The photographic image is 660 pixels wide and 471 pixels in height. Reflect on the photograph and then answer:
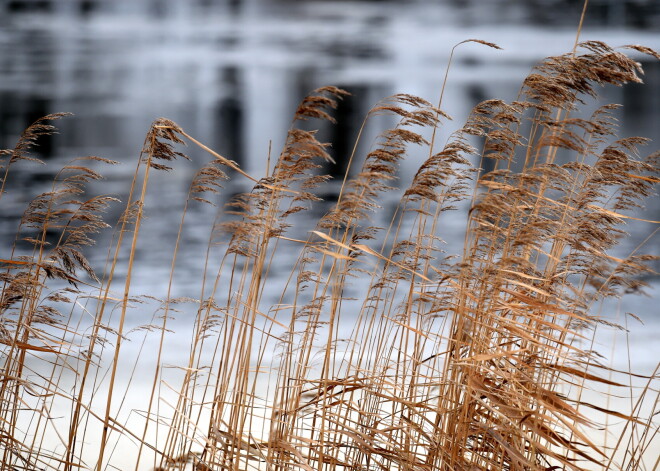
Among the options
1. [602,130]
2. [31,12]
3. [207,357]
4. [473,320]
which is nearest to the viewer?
[473,320]

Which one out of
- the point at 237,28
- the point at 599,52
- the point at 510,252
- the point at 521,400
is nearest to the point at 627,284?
the point at 510,252

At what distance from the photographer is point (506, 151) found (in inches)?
68.4

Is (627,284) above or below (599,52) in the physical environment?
below

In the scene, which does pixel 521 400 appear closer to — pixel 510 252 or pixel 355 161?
pixel 510 252

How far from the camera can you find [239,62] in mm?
7477

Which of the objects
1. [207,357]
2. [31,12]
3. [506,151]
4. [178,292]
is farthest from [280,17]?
[506,151]

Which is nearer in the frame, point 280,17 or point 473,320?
point 473,320

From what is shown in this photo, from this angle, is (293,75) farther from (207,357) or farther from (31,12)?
(207,357)

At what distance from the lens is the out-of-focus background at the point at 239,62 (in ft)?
22.9

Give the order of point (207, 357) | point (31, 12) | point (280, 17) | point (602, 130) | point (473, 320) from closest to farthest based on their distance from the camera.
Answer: point (473, 320)
point (602, 130)
point (207, 357)
point (31, 12)
point (280, 17)

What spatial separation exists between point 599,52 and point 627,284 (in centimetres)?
55

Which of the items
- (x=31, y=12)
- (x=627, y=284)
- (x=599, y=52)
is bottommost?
(x=627, y=284)

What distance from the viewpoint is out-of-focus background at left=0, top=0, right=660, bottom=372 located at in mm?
6984

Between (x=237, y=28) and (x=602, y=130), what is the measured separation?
19.9 ft
